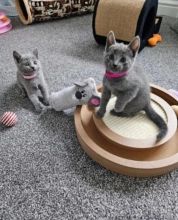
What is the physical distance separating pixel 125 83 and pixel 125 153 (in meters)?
0.27

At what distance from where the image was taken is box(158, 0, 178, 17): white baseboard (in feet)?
6.75

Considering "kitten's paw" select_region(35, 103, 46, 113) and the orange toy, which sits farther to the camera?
the orange toy

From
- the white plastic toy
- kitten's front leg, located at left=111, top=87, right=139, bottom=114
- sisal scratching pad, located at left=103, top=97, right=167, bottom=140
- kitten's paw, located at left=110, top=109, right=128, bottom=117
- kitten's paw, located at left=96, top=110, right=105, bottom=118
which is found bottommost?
sisal scratching pad, located at left=103, top=97, right=167, bottom=140

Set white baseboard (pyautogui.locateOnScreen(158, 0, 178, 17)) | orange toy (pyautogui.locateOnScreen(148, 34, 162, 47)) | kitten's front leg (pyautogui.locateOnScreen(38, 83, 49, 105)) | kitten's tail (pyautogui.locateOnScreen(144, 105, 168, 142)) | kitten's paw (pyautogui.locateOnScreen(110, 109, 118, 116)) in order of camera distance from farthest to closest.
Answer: white baseboard (pyautogui.locateOnScreen(158, 0, 178, 17)), orange toy (pyautogui.locateOnScreen(148, 34, 162, 47)), kitten's front leg (pyautogui.locateOnScreen(38, 83, 49, 105)), kitten's paw (pyautogui.locateOnScreen(110, 109, 118, 116)), kitten's tail (pyautogui.locateOnScreen(144, 105, 168, 142))

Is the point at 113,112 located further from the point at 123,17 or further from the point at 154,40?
the point at 154,40

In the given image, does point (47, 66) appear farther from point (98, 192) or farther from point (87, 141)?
point (98, 192)

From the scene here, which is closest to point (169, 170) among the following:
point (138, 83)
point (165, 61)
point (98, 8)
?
point (138, 83)

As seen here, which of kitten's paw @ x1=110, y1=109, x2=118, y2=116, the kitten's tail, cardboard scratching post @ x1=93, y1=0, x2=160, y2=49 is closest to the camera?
the kitten's tail

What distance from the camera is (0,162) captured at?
966 millimetres

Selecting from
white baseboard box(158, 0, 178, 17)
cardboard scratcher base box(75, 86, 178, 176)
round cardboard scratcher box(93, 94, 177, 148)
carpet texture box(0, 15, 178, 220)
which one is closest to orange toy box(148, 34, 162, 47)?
carpet texture box(0, 15, 178, 220)

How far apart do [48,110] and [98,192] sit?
494mm

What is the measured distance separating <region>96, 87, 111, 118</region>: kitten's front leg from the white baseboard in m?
1.48

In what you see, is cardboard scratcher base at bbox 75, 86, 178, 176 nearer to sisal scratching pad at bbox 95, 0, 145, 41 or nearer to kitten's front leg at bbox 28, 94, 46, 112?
kitten's front leg at bbox 28, 94, 46, 112

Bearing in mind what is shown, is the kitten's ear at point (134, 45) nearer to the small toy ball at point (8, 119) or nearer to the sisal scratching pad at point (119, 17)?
the small toy ball at point (8, 119)
